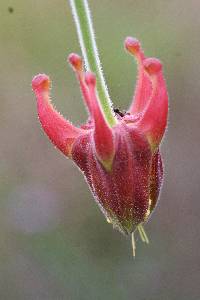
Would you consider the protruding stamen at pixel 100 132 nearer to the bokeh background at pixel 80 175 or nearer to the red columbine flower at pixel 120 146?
the red columbine flower at pixel 120 146

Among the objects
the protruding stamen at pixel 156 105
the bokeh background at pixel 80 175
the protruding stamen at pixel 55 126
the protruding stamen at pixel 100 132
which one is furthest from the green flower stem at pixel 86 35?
the bokeh background at pixel 80 175

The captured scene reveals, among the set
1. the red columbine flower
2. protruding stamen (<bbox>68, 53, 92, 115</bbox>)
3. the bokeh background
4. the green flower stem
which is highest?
the green flower stem

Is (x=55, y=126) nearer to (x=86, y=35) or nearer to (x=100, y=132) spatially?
(x=100, y=132)

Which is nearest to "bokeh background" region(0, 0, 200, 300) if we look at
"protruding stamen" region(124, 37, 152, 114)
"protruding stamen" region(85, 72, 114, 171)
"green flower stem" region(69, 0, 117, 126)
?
"protruding stamen" region(124, 37, 152, 114)

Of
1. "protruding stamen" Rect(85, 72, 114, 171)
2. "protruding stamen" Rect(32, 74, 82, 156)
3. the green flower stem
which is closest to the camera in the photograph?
the green flower stem

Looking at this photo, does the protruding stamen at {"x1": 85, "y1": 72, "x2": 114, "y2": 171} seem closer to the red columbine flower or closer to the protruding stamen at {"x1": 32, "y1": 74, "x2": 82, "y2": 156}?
the red columbine flower

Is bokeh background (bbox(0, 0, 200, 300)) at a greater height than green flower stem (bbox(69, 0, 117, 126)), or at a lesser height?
lesser

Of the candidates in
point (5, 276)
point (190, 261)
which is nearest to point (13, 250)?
point (5, 276)
